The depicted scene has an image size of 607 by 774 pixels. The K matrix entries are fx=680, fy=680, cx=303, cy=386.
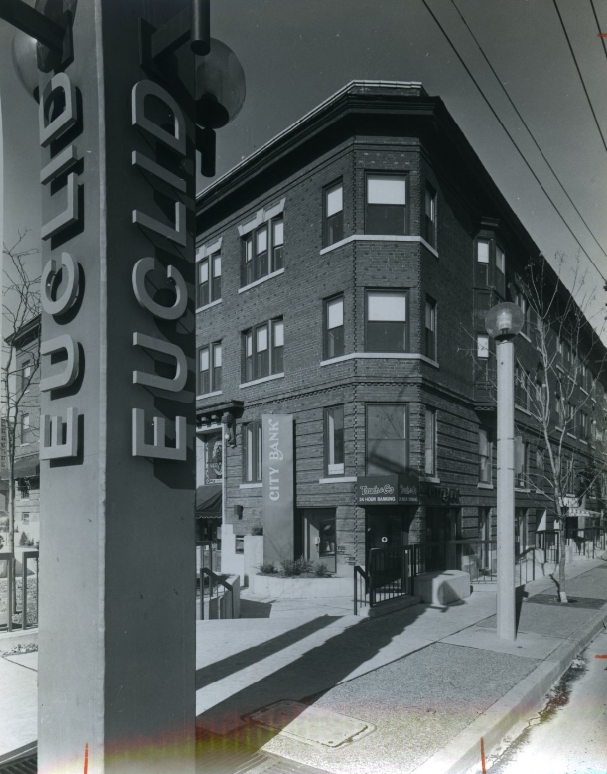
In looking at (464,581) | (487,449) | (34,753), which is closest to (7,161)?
(34,753)

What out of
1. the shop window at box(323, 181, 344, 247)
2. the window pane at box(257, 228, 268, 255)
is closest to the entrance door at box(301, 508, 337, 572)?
the shop window at box(323, 181, 344, 247)

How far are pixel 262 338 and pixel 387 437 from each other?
5472mm

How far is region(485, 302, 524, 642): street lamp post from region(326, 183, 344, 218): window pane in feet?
29.2

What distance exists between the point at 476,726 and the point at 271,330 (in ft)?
49.6

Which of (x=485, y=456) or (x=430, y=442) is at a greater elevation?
(x=430, y=442)

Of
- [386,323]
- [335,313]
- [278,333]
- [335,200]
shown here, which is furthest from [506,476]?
[278,333]

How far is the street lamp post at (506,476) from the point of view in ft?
32.0

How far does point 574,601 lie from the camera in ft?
44.6

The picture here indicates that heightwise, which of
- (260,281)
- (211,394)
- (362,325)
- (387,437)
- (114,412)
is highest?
(260,281)

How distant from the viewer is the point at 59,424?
163 inches

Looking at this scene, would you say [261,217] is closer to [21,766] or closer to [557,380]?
[557,380]

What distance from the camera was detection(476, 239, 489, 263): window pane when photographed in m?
22.0

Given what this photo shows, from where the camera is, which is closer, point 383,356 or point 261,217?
point 383,356

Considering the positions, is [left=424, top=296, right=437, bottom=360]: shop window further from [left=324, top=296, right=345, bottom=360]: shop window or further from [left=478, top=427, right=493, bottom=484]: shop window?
[left=478, top=427, right=493, bottom=484]: shop window
